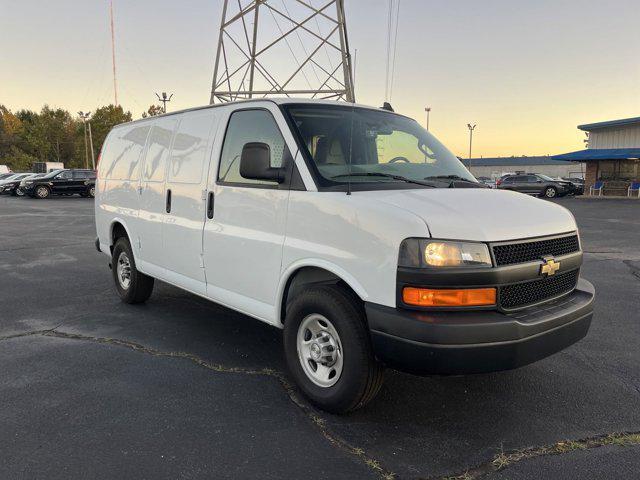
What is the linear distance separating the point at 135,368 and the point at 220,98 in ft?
43.1

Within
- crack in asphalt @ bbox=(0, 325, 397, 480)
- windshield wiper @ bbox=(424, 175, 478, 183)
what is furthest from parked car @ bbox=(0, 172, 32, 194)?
windshield wiper @ bbox=(424, 175, 478, 183)

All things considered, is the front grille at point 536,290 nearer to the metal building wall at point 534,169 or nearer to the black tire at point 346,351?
the black tire at point 346,351

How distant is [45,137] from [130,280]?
89.2m

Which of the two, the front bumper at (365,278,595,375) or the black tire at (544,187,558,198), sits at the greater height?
the black tire at (544,187,558,198)

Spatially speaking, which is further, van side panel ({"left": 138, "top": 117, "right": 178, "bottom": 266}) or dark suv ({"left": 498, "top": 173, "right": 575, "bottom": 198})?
dark suv ({"left": 498, "top": 173, "right": 575, "bottom": 198})

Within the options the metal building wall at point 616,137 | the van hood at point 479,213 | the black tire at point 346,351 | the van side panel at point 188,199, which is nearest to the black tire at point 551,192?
the metal building wall at point 616,137

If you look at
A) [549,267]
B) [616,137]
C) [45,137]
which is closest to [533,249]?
[549,267]

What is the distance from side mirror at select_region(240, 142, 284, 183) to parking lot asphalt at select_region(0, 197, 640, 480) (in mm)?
1585

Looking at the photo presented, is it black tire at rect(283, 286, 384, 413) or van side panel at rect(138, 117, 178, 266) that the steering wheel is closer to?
black tire at rect(283, 286, 384, 413)

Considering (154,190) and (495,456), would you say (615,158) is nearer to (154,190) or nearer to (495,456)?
(154,190)

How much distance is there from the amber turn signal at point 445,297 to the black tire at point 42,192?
32.3 meters

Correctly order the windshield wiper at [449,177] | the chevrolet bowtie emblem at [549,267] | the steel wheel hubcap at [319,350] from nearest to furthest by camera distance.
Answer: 1. the chevrolet bowtie emblem at [549,267]
2. the steel wheel hubcap at [319,350]
3. the windshield wiper at [449,177]

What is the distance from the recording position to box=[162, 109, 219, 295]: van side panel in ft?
14.8

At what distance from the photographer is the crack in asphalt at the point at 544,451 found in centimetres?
279
